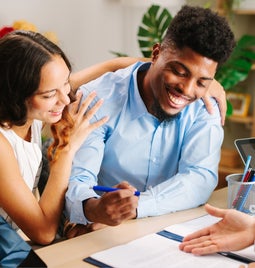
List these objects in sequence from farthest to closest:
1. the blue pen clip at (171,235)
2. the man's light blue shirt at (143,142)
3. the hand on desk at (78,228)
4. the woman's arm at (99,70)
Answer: the woman's arm at (99,70) < the man's light blue shirt at (143,142) < the hand on desk at (78,228) < the blue pen clip at (171,235)

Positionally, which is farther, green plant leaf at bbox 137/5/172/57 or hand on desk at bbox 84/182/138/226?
green plant leaf at bbox 137/5/172/57

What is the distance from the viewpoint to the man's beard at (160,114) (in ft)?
5.54

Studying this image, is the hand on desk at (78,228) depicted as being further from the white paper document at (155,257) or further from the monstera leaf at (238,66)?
the monstera leaf at (238,66)

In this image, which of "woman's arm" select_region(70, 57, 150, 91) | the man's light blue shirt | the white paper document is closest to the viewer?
the white paper document

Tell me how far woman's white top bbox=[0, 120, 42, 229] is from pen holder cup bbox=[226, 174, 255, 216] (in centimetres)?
58

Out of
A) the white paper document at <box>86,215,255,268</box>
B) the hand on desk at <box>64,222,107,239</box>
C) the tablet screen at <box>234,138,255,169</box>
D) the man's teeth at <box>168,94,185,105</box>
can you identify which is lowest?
the hand on desk at <box>64,222,107,239</box>

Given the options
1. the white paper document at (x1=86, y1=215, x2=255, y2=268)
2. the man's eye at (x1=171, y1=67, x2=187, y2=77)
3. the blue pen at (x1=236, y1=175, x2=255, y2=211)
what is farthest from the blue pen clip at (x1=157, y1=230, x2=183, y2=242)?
the man's eye at (x1=171, y1=67, x2=187, y2=77)

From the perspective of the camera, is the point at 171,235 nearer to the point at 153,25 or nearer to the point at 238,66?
the point at 153,25

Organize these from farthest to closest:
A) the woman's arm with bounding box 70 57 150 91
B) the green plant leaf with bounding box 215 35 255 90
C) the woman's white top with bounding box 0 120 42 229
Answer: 1. the green plant leaf with bounding box 215 35 255 90
2. the woman's arm with bounding box 70 57 150 91
3. the woman's white top with bounding box 0 120 42 229

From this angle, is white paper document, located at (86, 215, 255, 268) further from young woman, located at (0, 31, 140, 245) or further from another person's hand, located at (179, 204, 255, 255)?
young woman, located at (0, 31, 140, 245)

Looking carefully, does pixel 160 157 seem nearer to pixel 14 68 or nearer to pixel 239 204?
pixel 239 204

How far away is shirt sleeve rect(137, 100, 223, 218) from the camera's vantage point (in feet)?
4.88

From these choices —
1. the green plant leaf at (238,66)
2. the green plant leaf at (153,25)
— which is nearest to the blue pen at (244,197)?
the green plant leaf at (153,25)

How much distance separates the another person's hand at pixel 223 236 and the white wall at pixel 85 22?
221 centimetres
